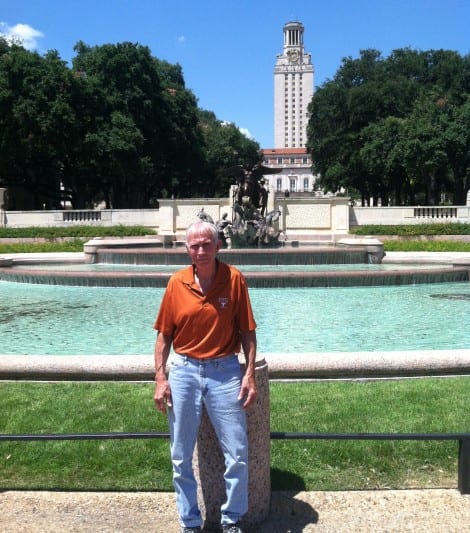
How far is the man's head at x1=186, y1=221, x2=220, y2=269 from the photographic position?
357 centimetres

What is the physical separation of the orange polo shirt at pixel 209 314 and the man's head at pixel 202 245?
3.9 inches

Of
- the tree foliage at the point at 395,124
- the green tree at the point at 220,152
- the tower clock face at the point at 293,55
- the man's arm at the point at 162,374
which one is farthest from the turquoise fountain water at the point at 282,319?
the tower clock face at the point at 293,55

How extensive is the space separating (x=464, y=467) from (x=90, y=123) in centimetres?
4490

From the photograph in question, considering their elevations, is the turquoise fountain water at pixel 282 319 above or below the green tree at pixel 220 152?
below

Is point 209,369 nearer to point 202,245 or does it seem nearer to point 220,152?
point 202,245

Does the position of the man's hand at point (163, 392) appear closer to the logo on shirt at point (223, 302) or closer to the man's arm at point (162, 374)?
the man's arm at point (162, 374)

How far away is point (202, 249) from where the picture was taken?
3576 mm

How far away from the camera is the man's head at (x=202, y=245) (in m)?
3.57

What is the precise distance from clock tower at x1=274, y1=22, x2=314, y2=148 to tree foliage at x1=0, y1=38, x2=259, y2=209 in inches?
4856

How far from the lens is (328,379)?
6.68 m

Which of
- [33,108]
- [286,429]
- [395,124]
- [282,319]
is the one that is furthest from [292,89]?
[286,429]

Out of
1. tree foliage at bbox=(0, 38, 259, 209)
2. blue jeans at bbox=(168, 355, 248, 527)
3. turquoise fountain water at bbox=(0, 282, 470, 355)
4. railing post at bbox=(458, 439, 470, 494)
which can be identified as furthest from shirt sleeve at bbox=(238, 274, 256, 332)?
tree foliage at bbox=(0, 38, 259, 209)

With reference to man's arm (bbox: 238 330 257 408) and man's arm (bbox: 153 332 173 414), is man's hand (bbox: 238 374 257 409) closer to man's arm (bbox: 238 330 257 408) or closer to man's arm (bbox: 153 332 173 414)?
man's arm (bbox: 238 330 257 408)

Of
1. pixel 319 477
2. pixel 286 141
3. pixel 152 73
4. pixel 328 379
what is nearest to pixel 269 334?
pixel 328 379
